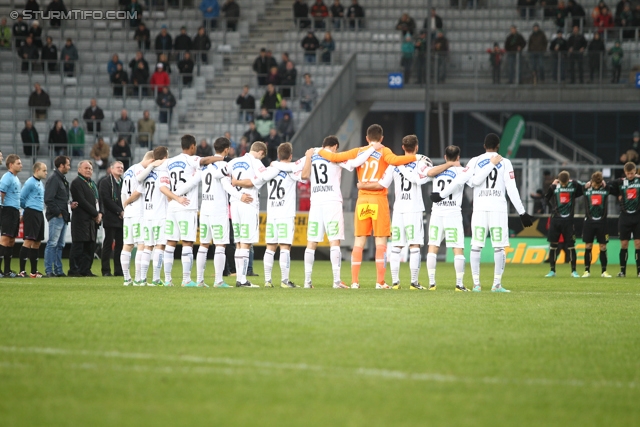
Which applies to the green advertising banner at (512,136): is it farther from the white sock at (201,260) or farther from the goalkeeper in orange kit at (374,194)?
the white sock at (201,260)

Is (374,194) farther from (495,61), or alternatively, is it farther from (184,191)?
(495,61)

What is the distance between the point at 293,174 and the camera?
53.0 ft

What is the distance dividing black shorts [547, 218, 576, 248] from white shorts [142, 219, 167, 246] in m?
10.4

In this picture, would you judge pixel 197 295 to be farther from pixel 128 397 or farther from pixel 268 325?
pixel 128 397

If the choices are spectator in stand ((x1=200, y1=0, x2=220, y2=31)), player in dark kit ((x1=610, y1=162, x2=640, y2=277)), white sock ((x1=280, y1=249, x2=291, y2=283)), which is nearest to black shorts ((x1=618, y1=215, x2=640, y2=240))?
player in dark kit ((x1=610, y1=162, x2=640, y2=277))

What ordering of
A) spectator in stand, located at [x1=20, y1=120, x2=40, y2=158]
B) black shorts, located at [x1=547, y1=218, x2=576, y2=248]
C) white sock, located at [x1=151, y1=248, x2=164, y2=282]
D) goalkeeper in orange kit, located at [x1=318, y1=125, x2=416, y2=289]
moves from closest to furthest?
goalkeeper in orange kit, located at [x1=318, y1=125, x2=416, y2=289] < white sock, located at [x1=151, y1=248, x2=164, y2=282] < black shorts, located at [x1=547, y1=218, x2=576, y2=248] < spectator in stand, located at [x1=20, y1=120, x2=40, y2=158]

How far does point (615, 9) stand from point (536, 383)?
3565 centimetres

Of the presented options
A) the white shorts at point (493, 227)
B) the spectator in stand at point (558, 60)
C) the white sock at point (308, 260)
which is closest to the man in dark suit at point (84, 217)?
the white sock at point (308, 260)

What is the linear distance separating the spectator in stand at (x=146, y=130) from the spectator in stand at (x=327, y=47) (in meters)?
7.49

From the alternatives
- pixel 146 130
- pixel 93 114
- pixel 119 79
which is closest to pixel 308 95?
pixel 146 130

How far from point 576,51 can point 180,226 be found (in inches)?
916

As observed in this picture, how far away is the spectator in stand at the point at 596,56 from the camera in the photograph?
35281 millimetres

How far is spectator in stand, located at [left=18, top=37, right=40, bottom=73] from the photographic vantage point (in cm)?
3809

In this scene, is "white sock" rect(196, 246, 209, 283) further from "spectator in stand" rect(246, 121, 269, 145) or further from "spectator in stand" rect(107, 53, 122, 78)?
→ "spectator in stand" rect(107, 53, 122, 78)
